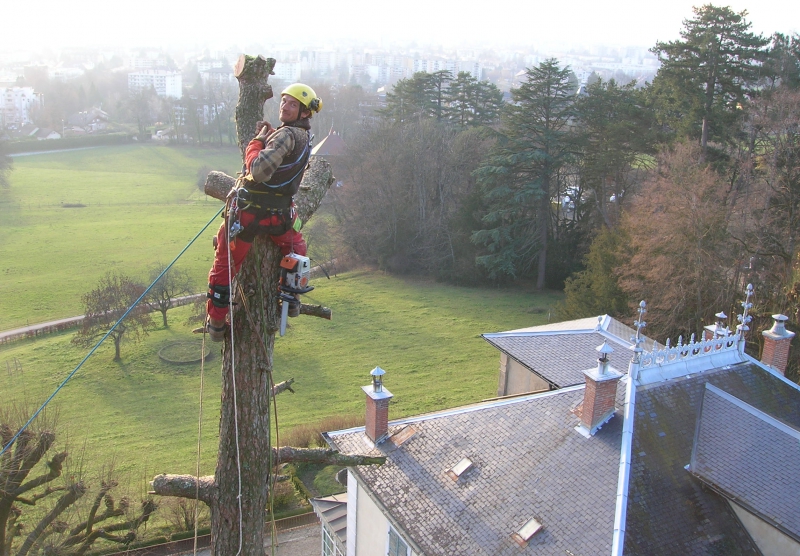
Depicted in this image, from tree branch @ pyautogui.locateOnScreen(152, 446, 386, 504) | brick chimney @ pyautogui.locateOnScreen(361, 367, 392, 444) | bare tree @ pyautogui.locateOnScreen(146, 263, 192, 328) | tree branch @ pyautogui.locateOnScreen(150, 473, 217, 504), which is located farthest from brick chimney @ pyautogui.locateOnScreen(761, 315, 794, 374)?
bare tree @ pyautogui.locateOnScreen(146, 263, 192, 328)

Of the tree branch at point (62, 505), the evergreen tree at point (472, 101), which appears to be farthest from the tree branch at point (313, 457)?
the evergreen tree at point (472, 101)

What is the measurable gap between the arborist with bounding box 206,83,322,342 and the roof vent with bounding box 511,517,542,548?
8041 millimetres

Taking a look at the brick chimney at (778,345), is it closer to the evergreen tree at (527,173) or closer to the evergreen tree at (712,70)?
the evergreen tree at (712,70)

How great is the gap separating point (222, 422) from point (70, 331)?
39.1 meters

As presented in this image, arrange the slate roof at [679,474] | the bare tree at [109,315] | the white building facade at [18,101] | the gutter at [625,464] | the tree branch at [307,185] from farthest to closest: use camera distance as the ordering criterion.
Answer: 1. the white building facade at [18,101]
2. the bare tree at [109,315]
3. the slate roof at [679,474]
4. the gutter at [625,464]
5. the tree branch at [307,185]

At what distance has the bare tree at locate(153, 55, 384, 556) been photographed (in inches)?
270

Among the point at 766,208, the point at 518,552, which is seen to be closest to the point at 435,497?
the point at 518,552

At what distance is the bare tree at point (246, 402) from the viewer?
6855 millimetres

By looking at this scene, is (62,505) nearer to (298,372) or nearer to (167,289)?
(298,372)

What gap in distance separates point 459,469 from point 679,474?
4461mm

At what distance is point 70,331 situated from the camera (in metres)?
41.6

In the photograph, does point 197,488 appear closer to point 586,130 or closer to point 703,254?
point 703,254

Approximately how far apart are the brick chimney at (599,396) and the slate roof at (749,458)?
192 cm

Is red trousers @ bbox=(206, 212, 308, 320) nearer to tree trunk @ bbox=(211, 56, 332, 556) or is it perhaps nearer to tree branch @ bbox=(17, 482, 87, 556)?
tree trunk @ bbox=(211, 56, 332, 556)
